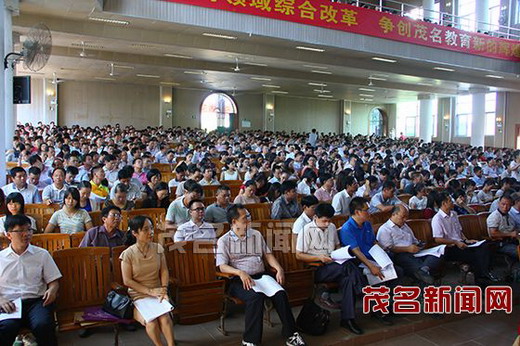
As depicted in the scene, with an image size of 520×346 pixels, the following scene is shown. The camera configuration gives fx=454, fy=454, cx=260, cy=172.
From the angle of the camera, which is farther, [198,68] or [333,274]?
[198,68]

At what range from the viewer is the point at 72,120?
22.2m

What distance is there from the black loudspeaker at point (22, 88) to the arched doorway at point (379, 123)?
26432 mm

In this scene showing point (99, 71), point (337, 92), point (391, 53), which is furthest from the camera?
point (337, 92)

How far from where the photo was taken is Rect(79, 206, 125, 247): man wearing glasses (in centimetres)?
386

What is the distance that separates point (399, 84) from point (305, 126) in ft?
31.3

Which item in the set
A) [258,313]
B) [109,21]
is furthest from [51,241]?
[109,21]

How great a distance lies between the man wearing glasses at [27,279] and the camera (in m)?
2.99

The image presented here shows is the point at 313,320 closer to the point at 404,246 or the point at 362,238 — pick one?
the point at 362,238

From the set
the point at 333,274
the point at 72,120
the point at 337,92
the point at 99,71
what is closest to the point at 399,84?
the point at 337,92

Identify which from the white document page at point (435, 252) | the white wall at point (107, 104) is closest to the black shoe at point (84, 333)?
the white document page at point (435, 252)

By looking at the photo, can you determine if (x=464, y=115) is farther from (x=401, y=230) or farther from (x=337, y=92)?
(x=401, y=230)

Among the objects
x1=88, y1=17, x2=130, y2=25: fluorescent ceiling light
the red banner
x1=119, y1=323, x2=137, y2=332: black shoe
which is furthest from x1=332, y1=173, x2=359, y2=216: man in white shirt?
x1=88, y1=17, x2=130, y2=25: fluorescent ceiling light

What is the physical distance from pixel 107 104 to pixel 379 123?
61.0 ft

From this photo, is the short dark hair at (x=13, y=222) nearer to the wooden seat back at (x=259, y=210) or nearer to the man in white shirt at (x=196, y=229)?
the man in white shirt at (x=196, y=229)
